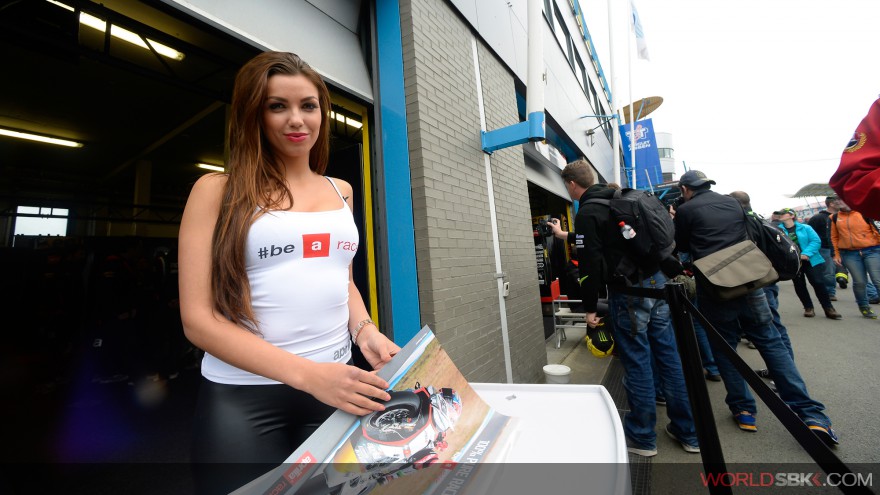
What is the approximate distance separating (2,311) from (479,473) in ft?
26.7

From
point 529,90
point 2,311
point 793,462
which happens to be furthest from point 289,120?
point 2,311

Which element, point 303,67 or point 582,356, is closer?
point 303,67

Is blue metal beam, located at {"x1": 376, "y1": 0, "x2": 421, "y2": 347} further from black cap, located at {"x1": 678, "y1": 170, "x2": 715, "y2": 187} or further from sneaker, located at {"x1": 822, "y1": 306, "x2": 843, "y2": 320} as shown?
sneaker, located at {"x1": 822, "y1": 306, "x2": 843, "y2": 320}

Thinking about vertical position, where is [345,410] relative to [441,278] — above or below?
below

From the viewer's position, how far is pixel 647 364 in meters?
2.48

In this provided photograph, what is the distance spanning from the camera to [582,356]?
189 inches

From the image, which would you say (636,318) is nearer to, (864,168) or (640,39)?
(864,168)

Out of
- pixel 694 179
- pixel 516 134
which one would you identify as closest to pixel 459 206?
pixel 516 134

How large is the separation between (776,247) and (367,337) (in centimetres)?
362

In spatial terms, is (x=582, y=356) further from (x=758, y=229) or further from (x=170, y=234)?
(x=170, y=234)

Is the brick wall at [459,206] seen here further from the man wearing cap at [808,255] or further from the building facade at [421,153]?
the man wearing cap at [808,255]

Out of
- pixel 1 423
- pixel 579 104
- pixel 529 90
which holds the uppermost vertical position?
pixel 579 104

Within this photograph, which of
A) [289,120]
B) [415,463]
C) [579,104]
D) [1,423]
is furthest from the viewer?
[579,104]

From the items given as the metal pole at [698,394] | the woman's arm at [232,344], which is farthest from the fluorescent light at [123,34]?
the metal pole at [698,394]
